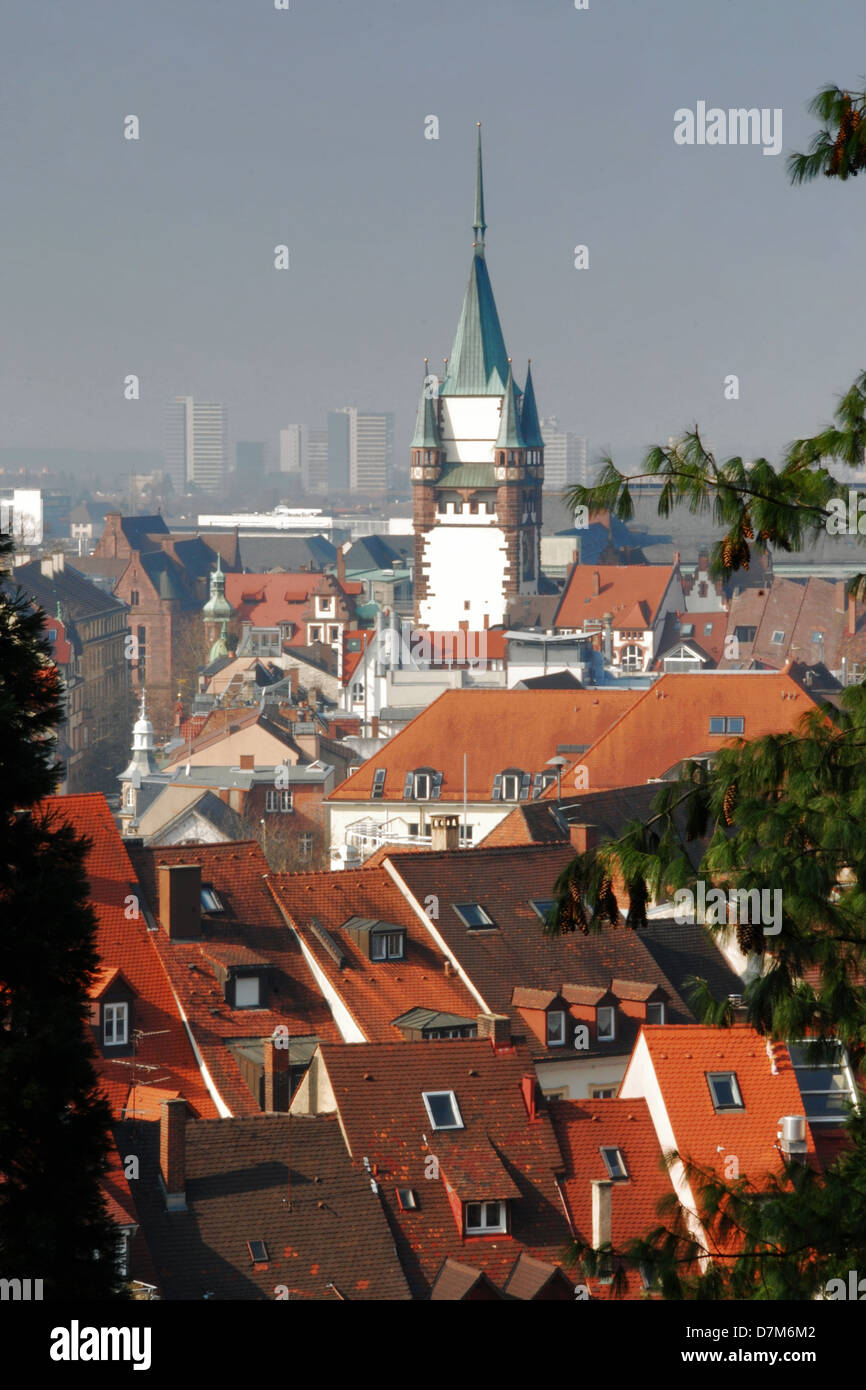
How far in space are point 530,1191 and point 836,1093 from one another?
4.36 m

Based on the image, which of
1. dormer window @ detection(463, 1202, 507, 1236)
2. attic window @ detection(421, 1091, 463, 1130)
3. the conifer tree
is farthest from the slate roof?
the conifer tree

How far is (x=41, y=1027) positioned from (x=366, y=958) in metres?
22.8

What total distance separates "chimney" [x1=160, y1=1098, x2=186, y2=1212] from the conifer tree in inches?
490

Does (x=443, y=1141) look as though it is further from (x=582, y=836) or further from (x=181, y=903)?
(x=582, y=836)

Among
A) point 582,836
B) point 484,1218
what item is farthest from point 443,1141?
point 582,836

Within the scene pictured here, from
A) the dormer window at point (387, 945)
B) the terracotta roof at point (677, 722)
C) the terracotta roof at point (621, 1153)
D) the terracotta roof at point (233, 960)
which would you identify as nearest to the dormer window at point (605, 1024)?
the dormer window at point (387, 945)

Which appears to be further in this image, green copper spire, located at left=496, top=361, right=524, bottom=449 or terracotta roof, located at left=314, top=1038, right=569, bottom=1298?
green copper spire, located at left=496, top=361, right=524, bottom=449

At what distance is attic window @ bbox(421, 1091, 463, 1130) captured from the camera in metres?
25.8

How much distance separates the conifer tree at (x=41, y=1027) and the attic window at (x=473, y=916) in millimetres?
23573

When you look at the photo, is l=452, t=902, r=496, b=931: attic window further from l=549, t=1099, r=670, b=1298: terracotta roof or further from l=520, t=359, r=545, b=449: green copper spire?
l=520, t=359, r=545, b=449: green copper spire

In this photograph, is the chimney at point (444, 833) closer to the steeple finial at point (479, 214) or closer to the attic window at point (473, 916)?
the attic window at point (473, 916)

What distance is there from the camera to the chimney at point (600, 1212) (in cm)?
2500
